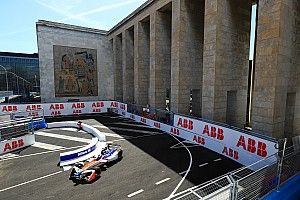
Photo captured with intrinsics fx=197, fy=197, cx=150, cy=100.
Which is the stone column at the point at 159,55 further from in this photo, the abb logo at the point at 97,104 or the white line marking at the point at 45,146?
the white line marking at the point at 45,146

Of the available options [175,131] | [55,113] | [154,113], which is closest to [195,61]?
[154,113]

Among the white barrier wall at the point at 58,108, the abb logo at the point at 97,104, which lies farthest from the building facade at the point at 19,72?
the abb logo at the point at 97,104

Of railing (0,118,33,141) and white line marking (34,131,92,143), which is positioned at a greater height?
railing (0,118,33,141)

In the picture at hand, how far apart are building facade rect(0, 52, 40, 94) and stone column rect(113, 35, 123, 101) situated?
62768mm

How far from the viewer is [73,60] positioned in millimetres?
40906

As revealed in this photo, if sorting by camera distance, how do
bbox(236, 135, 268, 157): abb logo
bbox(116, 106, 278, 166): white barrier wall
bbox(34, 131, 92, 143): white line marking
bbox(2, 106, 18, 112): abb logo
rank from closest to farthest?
bbox(236, 135, 268, 157): abb logo, bbox(116, 106, 278, 166): white barrier wall, bbox(34, 131, 92, 143): white line marking, bbox(2, 106, 18, 112): abb logo

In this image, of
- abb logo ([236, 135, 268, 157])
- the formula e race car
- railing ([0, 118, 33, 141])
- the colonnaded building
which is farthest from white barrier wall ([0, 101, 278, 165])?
railing ([0, 118, 33, 141])

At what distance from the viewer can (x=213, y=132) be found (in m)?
17.1

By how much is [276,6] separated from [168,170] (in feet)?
48.6

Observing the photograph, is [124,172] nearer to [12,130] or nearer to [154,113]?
[12,130]

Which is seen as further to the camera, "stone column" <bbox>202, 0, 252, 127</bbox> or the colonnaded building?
"stone column" <bbox>202, 0, 252, 127</bbox>

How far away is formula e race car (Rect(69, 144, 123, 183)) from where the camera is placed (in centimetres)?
1152

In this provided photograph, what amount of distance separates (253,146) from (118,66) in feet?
115

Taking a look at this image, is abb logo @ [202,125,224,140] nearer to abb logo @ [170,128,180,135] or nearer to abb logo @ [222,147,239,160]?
abb logo @ [222,147,239,160]
